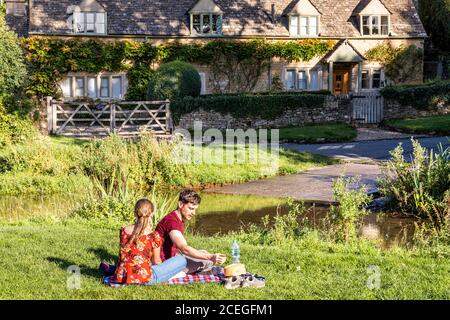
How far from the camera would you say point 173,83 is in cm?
3312

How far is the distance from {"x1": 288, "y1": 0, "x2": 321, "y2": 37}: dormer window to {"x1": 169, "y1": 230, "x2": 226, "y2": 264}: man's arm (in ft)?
107

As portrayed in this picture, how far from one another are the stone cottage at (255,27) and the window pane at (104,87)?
0.05 m

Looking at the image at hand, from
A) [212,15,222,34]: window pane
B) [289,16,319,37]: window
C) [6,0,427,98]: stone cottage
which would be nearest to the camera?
[6,0,427,98]: stone cottage

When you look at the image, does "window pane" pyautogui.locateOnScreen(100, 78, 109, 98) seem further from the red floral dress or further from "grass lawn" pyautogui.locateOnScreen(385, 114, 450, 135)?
the red floral dress

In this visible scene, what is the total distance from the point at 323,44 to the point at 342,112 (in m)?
6.80

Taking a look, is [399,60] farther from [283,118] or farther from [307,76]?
[283,118]

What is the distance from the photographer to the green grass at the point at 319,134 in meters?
28.1

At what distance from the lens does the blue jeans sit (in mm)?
8406

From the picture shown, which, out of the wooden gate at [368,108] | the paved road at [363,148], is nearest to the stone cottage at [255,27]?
the wooden gate at [368,108]

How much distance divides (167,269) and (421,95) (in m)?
29.5

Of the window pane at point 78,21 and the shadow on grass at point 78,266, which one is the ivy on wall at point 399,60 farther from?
the shadow on grass at point 78,266

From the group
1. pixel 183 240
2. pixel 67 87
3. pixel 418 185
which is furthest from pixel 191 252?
pixel 67 87

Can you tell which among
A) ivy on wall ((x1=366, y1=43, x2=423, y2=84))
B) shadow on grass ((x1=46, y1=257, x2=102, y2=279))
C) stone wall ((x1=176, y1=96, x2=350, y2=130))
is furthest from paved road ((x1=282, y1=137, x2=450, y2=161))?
shadow on grass ((x1=46, y1=257, x2=102, y2=279))
